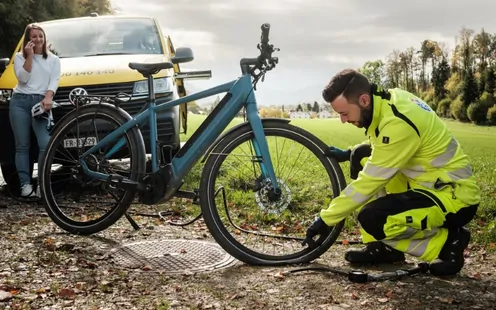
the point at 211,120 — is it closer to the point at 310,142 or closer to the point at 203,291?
the point at 310,142

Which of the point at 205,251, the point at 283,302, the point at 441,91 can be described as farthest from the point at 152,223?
the point at 441,91

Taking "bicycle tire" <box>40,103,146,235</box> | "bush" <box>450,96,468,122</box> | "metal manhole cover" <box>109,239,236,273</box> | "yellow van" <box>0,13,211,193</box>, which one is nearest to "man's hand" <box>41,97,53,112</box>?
"yellow van" <box>0,13,211,193</box>

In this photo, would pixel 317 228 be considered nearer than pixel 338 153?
Yes

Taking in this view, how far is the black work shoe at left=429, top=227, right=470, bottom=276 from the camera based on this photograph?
3.87 metres

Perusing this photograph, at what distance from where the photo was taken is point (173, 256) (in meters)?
4.61

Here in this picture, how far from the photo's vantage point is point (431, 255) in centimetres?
387

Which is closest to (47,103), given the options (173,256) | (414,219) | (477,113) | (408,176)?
(173,256)

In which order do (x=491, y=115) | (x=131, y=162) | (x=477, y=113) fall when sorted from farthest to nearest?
(x=477, y=113)
(x=491, y=115)
(x=131, y=162)

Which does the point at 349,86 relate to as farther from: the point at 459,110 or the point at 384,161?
the point at 459,110

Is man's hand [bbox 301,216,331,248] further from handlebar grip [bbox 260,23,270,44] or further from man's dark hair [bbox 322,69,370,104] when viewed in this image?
A: handlebar grip [bbox 260,23,270,44]

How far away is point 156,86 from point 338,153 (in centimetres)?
307

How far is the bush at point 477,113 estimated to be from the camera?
2462cm

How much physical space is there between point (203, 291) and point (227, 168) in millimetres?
1062

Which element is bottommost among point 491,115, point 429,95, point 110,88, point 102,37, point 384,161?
point 491,115
